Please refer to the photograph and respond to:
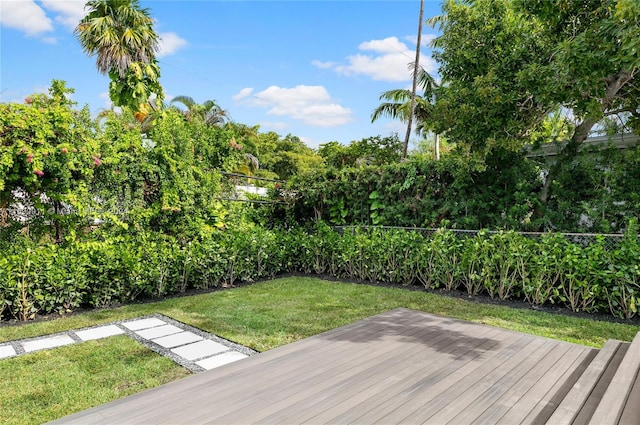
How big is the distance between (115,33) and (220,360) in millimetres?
11218

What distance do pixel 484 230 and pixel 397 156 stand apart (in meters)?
13.9

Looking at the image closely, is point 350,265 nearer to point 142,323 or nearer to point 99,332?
point 142,323

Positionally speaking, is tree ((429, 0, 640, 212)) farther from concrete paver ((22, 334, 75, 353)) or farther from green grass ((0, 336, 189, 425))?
concrete paver ((22, 334, 75, 353))

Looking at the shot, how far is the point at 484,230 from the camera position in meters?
5.03

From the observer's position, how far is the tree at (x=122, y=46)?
10.4m

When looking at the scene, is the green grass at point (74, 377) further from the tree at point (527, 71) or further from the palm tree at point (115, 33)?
the palm tree at point (115, 33)

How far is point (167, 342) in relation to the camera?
337 cm

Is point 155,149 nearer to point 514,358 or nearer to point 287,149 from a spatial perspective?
point 514,358

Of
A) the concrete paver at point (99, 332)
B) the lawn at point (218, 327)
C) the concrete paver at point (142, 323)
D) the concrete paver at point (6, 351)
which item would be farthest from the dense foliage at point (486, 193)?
the concrete paver at point (6, 351)

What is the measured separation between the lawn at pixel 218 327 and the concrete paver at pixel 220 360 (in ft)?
0.54

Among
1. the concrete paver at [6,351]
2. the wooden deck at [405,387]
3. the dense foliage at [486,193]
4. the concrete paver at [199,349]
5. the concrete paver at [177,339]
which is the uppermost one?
the dense foliage at [486,193]

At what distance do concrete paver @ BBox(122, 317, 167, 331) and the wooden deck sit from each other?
2.13m

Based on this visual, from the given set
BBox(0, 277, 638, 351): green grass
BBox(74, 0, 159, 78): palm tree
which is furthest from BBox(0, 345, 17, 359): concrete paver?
BBox(74, 0, 159, 78): palm tree

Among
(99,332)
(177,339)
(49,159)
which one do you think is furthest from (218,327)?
(49,159)
